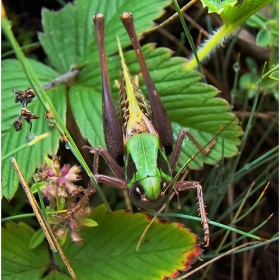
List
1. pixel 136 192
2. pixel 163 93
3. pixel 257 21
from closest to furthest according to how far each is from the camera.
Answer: pixel 136 192 → pixel 163 93 → pixel 257 21

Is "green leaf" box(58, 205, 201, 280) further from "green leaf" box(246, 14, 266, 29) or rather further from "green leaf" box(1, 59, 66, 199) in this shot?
"green leaf" box(246, 14, 266, 29)

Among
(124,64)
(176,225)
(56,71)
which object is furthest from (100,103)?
(176,225)

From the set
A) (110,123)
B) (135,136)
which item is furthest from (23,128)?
(135,136)

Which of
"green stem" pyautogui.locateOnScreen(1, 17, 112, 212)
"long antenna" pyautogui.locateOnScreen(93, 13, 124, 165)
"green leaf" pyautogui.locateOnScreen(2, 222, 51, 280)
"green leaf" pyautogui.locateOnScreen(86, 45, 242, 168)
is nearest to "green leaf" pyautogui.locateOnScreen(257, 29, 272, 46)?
"green leaf" pyautogui.locateOnScreen(86, 45, 242, 168)

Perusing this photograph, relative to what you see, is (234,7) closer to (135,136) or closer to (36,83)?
(135,136)

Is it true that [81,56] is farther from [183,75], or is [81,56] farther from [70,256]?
[70,256]
